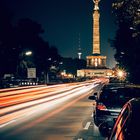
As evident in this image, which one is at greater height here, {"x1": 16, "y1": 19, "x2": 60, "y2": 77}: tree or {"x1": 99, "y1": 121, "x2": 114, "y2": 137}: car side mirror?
{"x1": 16, "y1": 19, "x2": 60, "y2": 77}: tree

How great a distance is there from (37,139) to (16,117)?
7481 mm

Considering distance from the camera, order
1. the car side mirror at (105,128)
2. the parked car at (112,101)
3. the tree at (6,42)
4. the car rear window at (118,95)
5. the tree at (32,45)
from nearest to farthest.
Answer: the car side mirror at (105,128) < the parked car at (112,101) < the car rear window at (118,95) < the tree at (6,42) < the tree at (32,45)

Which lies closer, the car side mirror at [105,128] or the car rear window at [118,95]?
the car side mirror at [105,128]

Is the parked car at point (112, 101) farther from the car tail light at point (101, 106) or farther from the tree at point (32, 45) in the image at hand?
the tree at point (32, 45)

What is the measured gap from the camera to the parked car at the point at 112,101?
538 inches

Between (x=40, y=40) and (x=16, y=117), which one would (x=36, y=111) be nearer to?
(x=16, y=117)

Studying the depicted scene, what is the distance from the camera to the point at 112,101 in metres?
13.9

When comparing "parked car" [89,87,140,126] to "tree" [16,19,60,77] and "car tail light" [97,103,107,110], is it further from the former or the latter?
"tree" [16,19,60,77]

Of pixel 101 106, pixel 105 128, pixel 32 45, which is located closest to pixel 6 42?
pixel 32 45

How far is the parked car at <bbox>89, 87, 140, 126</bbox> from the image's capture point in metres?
13.7

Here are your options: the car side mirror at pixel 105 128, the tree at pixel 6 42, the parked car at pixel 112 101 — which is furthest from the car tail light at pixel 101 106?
the tree at pixel 6 42

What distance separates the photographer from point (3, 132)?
50.0ft

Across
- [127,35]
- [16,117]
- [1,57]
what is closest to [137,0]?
[16,117]

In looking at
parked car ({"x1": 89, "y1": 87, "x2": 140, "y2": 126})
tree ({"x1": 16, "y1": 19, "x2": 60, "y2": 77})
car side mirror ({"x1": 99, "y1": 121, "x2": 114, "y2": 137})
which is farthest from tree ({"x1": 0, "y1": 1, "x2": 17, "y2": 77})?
car side mirror ({"x1": 99, "y1": 121, "x2": 114, "y2": 137})
